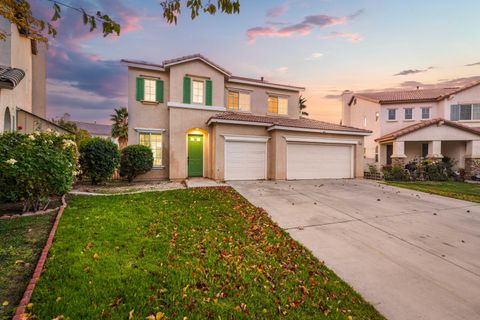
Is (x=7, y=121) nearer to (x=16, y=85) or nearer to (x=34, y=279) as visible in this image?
(x=16, y=85)

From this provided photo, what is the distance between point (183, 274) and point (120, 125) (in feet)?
80.3

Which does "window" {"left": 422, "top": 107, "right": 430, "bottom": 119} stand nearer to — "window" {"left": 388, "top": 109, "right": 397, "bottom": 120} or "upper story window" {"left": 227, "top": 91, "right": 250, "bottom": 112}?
"window" {"left": 388, "top": 109, "right": 397, "bottom": 120}

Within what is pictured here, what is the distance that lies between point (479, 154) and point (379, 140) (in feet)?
22.4

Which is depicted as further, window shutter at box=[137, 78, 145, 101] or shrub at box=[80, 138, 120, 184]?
window shutter at box=[137, 78, 145, 101]

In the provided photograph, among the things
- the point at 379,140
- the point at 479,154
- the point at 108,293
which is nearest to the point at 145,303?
the point at 108,293

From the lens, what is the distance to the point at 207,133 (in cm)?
1325

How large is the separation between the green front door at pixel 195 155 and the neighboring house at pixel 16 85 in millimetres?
7169

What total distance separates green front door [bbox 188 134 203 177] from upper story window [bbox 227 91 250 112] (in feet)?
10.4

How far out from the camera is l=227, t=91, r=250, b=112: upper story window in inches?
571

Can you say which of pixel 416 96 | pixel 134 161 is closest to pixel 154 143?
pixel 134 161

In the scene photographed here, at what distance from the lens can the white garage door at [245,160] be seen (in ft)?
39.9

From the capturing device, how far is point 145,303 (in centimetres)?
243

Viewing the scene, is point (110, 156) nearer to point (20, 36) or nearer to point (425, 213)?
point (20, 36)

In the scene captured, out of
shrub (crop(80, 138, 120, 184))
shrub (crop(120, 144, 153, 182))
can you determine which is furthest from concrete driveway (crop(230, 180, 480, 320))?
shrub (crop(80, 138, 120, 184))
